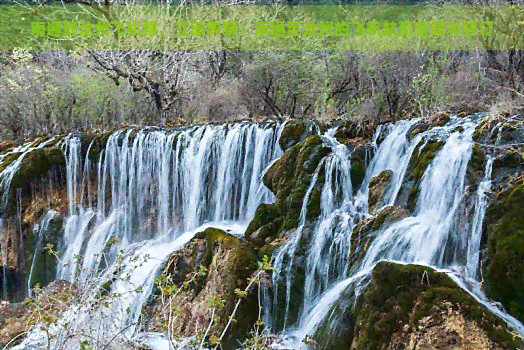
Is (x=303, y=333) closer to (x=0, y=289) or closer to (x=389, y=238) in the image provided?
(x=389, y=238)

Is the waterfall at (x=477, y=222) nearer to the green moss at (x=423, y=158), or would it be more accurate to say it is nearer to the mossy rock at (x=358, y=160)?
the green moss at (x=423, y=158)

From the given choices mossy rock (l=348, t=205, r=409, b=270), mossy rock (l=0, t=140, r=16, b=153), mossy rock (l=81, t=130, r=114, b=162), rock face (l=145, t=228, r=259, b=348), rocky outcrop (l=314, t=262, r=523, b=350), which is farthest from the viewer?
mossy rock (l=0, t=140, r=16, b=153)

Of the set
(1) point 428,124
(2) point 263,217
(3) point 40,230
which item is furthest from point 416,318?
(3) point 40,230

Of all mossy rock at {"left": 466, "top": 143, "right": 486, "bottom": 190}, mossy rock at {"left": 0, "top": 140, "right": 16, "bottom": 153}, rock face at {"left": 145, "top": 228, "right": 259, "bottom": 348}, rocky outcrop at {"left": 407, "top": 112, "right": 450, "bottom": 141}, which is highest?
rocky outcrop at {"left": 407, "top": 112, "right": 450, "bottom": 141}

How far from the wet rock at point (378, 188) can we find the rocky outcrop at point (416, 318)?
2.63 m

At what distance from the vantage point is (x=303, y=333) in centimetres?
812

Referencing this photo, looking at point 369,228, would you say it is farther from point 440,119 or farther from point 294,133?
point 294,133

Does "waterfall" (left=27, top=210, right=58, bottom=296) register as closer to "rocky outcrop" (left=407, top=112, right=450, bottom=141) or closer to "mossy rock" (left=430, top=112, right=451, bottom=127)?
"rocky outcrop" (left=407, top=112, right=450, bottom=141)

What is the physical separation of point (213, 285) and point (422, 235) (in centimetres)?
372

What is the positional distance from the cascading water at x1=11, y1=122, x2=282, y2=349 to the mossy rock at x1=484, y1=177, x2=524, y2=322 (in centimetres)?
573

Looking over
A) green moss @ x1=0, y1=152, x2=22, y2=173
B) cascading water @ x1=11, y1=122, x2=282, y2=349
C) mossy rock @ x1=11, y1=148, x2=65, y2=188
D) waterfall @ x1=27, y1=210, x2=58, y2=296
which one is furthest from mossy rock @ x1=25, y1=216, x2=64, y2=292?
green moss @ x1=0, y1=152, x2=22, y2=173

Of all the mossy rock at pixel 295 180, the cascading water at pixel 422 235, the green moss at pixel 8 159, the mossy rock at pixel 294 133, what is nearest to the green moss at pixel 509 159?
the cascading water at pixel 422 235

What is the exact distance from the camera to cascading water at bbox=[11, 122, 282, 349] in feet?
41.2

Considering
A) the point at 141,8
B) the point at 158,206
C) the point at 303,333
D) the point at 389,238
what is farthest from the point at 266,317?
the point at 141,8
